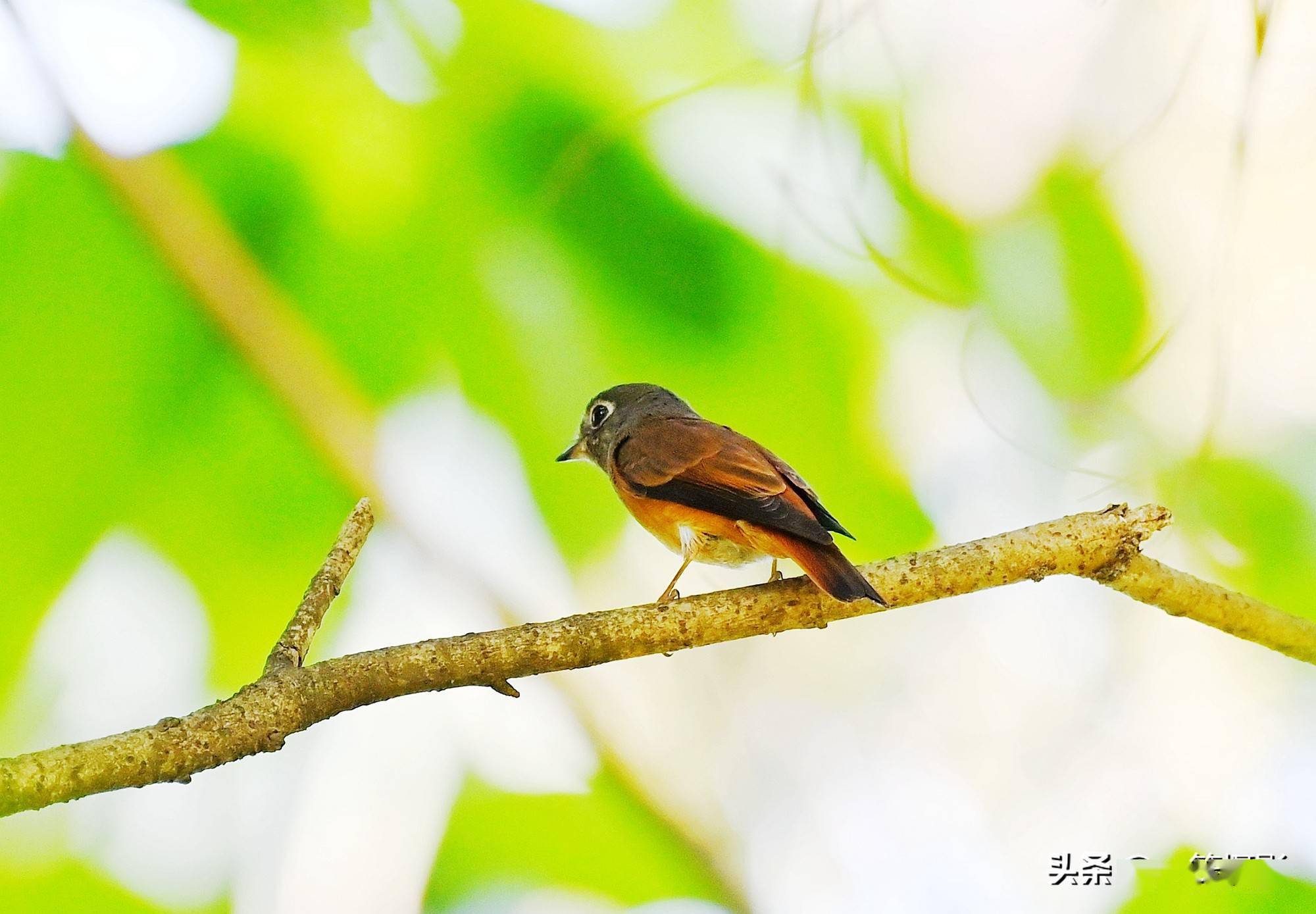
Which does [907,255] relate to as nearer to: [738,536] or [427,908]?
[738,536]

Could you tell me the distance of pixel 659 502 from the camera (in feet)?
5.09

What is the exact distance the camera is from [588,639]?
50.0 inches

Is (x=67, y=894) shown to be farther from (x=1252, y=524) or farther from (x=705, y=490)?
(x=1252, y=524)

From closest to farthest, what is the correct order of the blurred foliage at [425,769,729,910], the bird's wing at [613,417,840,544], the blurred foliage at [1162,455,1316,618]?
the bird's wing at [613,417,840,544], the blurred foliage at [425,769,729,910], the blurred foliage at [1162,455,1316,618]

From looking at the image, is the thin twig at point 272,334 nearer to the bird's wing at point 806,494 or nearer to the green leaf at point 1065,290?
the bird's wing at point 806,494

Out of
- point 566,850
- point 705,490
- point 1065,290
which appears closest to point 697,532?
point 705,490

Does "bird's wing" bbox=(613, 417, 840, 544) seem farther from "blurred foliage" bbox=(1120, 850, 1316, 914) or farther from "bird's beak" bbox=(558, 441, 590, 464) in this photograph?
"blurred foliage" bbox=(1120, 850, 1316, 914)

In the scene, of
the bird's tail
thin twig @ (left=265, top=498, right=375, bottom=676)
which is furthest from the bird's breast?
thin twig @ (left=265, top=498, right=375, bottom=676)

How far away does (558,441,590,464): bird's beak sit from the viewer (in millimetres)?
1776

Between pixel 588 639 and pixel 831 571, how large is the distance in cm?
32

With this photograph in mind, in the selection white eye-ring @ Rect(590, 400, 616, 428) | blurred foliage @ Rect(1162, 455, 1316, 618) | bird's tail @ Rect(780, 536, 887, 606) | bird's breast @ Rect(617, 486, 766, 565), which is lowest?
bird's tail @ Rect(780, 536, 887, 606)

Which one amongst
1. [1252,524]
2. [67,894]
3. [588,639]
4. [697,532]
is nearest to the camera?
[588,639]

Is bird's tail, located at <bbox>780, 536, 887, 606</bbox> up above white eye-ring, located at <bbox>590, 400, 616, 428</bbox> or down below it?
below

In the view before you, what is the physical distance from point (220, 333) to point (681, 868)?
1.28 metres
